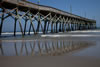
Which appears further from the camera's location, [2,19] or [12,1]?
[2,19]

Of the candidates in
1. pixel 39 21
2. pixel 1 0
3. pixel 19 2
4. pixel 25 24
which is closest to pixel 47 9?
pixel 39 21

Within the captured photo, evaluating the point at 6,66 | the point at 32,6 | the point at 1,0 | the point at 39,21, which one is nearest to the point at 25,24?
the point at 39,21

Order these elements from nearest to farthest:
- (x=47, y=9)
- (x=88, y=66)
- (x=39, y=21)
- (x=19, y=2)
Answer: (x=88, y=66)
(x=19, y=2)
(x=39, y=21)
(x=47, y=9)

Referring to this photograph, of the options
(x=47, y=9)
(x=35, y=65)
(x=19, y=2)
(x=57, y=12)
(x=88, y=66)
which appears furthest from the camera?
(x=57, y=12)

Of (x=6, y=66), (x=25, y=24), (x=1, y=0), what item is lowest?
(x=6, y=66)

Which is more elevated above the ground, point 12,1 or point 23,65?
point 12,1

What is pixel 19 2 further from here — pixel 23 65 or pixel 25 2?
pixel 23 65

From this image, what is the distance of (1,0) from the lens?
1141 cm

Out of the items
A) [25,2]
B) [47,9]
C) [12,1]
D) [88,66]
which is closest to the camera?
[88,66]

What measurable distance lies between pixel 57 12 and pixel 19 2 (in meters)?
9.60

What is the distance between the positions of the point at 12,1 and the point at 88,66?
11523mm

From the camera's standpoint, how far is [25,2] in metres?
14.2

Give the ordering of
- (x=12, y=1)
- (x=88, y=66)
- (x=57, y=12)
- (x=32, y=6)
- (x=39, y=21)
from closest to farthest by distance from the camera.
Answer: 1. (x=88, y=66)
2. (x=12, y=1)
3. (x=32, y=6)
4. (x=39, y=21)
5. (x=57, y=12)

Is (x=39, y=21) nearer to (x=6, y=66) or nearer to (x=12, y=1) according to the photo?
(x=12, y=1)
